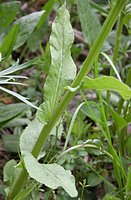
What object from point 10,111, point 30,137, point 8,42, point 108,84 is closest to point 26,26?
point 8,42

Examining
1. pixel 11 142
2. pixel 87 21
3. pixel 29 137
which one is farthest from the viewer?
pixel 11 142

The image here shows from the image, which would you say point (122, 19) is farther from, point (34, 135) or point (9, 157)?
point (9, 157)

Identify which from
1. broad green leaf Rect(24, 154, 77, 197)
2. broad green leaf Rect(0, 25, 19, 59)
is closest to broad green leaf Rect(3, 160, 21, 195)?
broad green leaf Rect(24, 154, 77, 197)

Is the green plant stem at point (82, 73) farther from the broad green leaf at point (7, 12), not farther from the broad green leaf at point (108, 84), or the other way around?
the broad green leaf at point (7, 12)

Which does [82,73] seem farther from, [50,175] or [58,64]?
[50,175]

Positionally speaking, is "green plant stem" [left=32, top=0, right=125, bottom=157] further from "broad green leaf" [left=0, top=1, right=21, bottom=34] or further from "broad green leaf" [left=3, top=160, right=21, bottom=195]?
"broad green leaf" [left=0, top=1, right=21, bottom=34]
